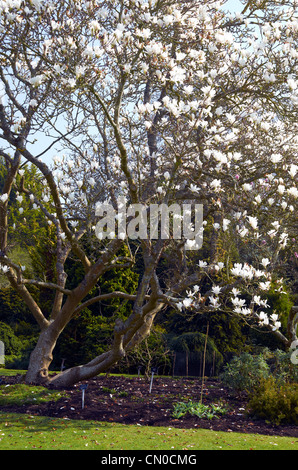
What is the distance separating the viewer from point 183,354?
9977 millimetres

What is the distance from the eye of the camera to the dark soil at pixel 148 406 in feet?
19.9

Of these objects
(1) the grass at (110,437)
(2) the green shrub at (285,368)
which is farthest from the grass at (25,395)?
(2) the green shrub at (285,368)

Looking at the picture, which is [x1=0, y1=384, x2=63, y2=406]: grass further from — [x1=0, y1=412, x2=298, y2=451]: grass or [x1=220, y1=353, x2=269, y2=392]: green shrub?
[x1=220, y1=353, x2=269, y2=392]: green shrub

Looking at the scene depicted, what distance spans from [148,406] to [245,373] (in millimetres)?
1614

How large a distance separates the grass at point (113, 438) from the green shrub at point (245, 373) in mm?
1660

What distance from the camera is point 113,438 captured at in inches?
203

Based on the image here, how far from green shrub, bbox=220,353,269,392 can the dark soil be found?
21cm

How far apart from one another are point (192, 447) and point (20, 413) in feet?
8.43

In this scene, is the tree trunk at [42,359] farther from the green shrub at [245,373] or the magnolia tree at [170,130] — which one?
the green shrub at [245,373]

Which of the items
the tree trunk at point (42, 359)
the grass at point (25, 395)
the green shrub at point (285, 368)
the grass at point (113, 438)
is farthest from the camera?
the tree trunk at point (42, 359)

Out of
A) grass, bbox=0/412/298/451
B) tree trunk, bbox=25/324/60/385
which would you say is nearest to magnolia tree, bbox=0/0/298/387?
tree trunk, bbox=25/324/60/385

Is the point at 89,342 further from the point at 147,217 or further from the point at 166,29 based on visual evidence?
the point at 166,29

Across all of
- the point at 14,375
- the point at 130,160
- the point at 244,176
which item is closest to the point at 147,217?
the point at 244,176

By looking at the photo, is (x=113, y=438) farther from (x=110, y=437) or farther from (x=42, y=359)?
(x=42, y=359)
